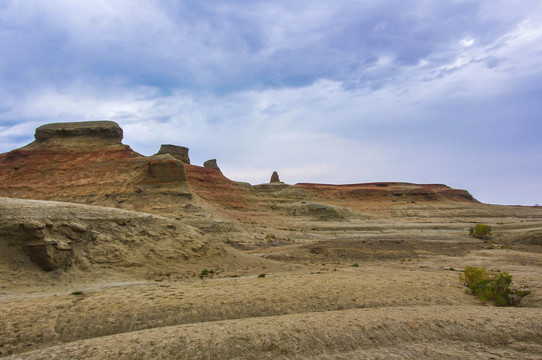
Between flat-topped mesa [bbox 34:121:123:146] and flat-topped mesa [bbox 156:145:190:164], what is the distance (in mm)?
8778

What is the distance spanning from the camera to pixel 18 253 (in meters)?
11.5

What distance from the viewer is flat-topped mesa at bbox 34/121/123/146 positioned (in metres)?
42.9

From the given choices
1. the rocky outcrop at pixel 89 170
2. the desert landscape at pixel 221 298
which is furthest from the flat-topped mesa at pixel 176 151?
the desert landscape at pixel 221 298

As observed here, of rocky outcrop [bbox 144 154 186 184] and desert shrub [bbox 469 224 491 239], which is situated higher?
rocky outcrop [bbox 144 154 186 184]

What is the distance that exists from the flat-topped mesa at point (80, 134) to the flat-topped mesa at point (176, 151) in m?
8.78

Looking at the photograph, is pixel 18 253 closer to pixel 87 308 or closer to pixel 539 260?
pixel 87 308

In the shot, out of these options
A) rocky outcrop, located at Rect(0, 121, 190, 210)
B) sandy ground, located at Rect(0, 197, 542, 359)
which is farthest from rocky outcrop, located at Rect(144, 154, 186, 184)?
sandy ground, located at Rect(0, 197, 542, 359)

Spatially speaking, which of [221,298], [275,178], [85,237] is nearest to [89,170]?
[85,237]

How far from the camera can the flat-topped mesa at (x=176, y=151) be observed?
171 ft

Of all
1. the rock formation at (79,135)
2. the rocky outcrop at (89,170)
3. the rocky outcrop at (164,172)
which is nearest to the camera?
the rocky outcrop at (89,170)

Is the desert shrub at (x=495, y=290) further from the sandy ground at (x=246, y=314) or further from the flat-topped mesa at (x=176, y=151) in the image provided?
the flat-topped mesa at (x=176, y=151)

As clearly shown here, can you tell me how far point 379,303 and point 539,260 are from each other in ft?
46.0

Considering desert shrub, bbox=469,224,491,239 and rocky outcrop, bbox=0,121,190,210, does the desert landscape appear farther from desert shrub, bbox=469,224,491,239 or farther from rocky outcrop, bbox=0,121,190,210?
rocky outcrop, bbox=0,121,190,210

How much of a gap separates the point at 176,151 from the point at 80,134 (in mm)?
14240
